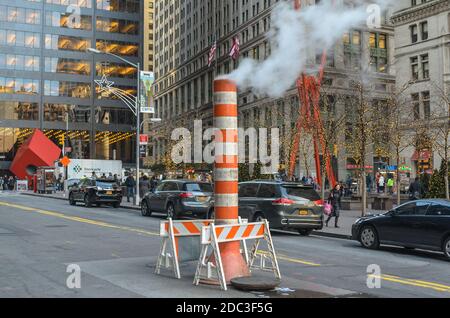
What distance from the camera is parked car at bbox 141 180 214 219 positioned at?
21.4 m

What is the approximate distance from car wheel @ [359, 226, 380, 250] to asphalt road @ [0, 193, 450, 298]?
30 cm

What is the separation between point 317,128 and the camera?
28406 mm

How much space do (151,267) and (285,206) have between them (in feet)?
24.7

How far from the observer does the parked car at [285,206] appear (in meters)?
17.0

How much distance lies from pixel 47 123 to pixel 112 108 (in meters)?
11.0

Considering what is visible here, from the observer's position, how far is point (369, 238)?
14.6 metres

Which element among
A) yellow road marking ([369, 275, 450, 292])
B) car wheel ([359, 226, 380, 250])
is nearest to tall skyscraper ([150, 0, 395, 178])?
car wheel ([359, 226, 380, 250])

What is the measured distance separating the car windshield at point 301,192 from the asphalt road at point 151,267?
135cm

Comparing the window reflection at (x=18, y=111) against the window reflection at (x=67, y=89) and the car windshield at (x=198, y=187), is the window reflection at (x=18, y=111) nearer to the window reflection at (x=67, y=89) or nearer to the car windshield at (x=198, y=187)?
the window reflection at (x=67, y=89)

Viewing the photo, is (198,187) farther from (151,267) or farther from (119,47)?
(119,47)

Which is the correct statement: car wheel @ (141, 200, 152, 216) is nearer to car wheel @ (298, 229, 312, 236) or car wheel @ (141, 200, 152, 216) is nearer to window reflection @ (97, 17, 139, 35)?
car wheel @ (298, 229, 312, 236)

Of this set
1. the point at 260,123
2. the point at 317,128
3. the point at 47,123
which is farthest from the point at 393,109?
the point at 47,123
